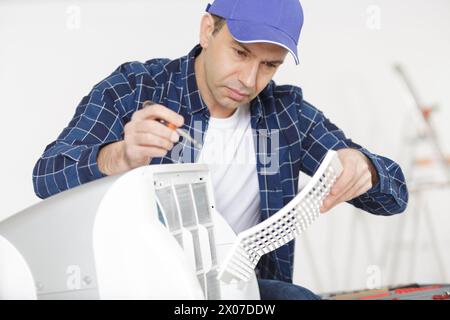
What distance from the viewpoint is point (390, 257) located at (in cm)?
251

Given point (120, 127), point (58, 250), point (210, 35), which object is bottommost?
point (58, 250)

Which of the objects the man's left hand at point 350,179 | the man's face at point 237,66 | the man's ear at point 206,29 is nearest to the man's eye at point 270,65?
the man's face at point 237,66

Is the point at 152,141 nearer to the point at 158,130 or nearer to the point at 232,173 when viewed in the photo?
the point at 158,130

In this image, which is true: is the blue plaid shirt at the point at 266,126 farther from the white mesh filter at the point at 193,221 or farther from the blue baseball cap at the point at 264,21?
the white mesh filter at the point at 193,221

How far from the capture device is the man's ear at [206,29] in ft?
4.32

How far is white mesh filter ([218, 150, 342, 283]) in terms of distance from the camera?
86cm

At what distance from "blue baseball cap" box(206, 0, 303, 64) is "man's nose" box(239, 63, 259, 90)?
8 cm

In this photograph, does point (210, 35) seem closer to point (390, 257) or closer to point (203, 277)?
point (203, 277)

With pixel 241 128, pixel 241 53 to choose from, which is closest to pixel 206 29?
pixel 241 53

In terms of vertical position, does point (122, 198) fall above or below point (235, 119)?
below

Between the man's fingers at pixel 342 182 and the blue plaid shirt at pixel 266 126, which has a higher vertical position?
the blue plaid shirt at pixel 266 126

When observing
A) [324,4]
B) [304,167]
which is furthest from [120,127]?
[324,4]

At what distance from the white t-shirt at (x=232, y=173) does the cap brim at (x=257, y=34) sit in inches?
11.0

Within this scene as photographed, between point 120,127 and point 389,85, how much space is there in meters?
1.45
